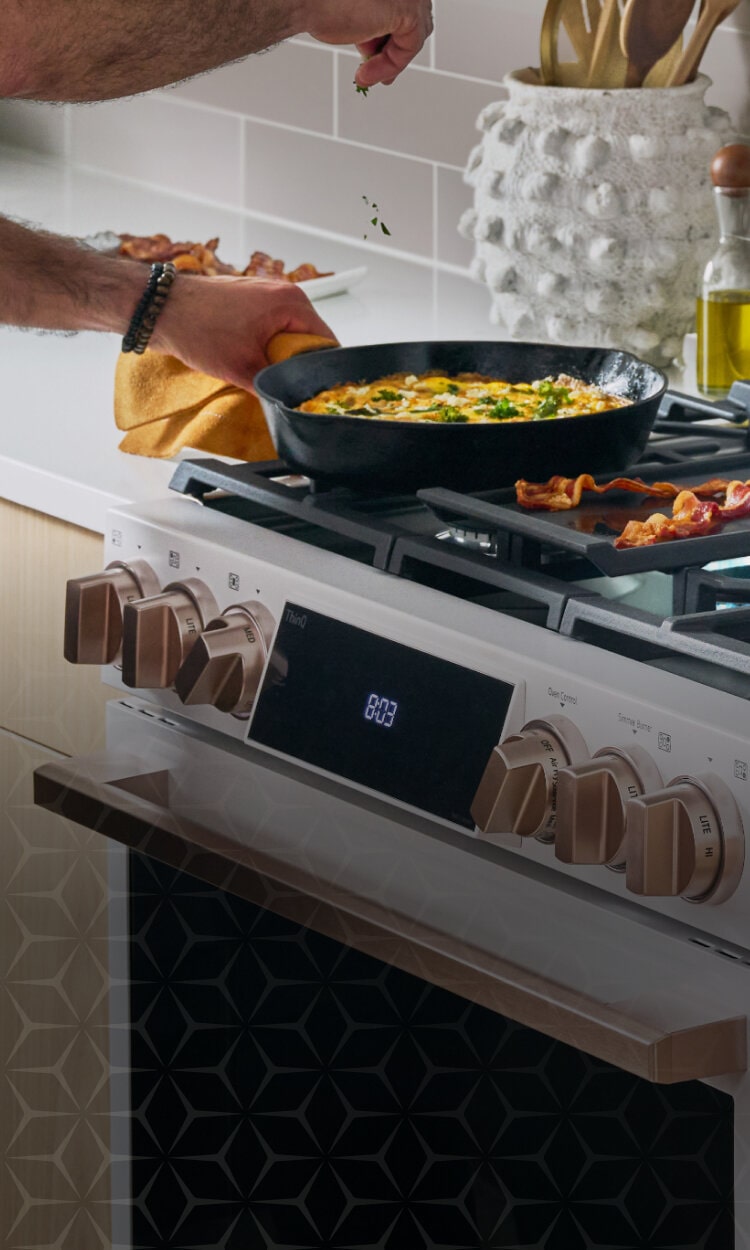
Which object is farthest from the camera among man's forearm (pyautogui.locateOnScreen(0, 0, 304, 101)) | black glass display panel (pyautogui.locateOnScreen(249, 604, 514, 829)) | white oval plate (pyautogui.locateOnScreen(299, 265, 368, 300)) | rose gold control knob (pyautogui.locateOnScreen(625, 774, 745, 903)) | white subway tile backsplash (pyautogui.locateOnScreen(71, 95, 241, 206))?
white subway tile backsplash (pyautogui.locateOnScreen(71, 95, 241, 206))

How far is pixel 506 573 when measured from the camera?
1.07 metres

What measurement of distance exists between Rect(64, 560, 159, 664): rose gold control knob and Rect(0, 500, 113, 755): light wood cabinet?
19 cm

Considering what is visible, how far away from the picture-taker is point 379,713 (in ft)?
3.61

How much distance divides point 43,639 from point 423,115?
934mm

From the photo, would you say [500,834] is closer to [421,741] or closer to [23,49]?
[421,741]

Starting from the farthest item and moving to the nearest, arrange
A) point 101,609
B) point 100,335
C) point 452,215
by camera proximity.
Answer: point 452,215
point 100,335
point 101,609

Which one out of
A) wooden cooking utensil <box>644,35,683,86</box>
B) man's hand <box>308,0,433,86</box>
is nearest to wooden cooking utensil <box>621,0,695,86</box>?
wooden cooking utensil <box>644,35,683,86</box>

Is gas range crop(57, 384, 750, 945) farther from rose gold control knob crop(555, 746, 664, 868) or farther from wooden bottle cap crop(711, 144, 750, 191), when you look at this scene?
wooden bottle cap crop(711, 144, 750, 191)

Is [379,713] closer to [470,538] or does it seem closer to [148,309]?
[470,538]

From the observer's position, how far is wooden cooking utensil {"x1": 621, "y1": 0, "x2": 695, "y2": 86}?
1.71 m

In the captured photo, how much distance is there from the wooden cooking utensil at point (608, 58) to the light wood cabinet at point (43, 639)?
26.5 inches

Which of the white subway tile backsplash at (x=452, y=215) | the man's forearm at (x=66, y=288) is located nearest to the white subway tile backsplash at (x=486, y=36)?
the white subway tile backsplash at (x=452, y=215)

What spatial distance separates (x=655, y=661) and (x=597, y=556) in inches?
2.7

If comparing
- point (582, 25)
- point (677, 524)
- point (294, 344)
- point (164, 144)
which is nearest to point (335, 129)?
point (164, 144)
